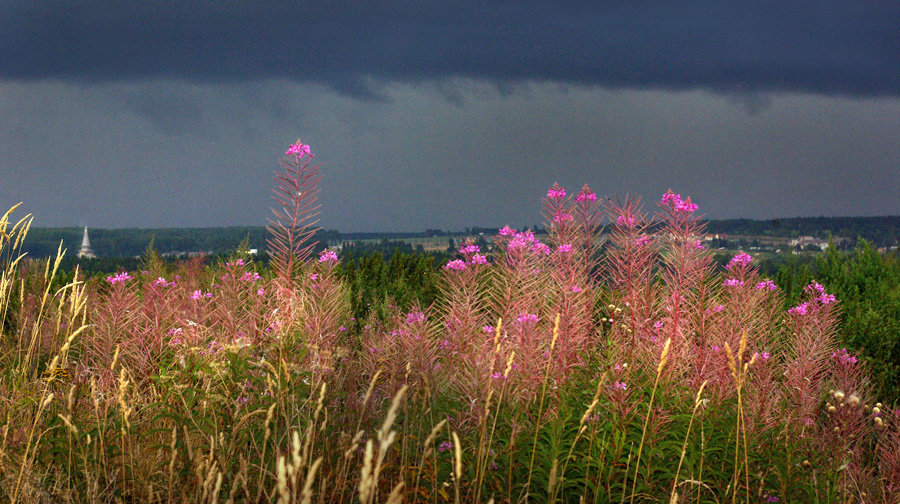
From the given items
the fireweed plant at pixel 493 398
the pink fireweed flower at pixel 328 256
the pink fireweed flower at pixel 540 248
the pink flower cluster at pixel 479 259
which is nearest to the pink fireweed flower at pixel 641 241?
the fireweed plant at pixel 493 398

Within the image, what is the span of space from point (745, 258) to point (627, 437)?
2.73 meters

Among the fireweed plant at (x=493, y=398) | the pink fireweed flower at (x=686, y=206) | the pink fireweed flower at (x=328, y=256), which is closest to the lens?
the fireweed plant at (x=493, y=398)

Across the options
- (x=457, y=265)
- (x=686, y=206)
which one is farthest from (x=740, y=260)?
(x=457, y=265)

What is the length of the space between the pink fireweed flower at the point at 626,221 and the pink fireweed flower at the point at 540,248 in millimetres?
579

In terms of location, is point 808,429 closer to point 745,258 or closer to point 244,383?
point 745,258

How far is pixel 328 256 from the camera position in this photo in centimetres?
605

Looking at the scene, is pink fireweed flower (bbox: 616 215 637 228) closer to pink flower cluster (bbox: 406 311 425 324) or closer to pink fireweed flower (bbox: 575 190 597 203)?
pink fireweed flower (bbox: 575 190 597 203)

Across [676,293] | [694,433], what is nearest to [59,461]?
[694,433]

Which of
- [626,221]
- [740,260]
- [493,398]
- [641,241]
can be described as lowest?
[493,398]

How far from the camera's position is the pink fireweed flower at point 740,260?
222 inches

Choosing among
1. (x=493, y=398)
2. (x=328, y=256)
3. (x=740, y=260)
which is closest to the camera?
(x=493, y=398)

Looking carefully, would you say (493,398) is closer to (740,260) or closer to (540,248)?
(540,248)

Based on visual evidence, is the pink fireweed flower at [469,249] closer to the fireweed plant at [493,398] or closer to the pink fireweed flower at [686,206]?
the fireweed plant at [493,398]

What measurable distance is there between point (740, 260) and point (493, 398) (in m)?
3.18
